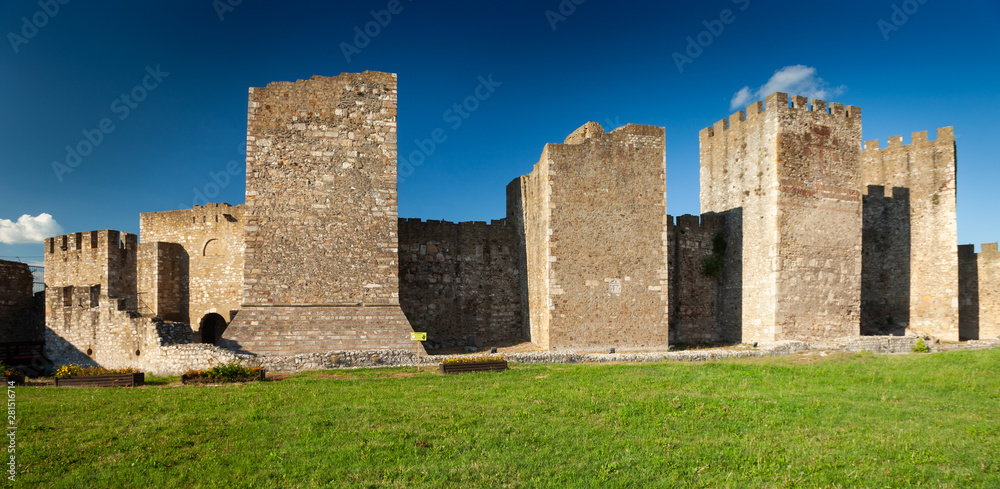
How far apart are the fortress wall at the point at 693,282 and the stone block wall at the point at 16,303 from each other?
963 inches

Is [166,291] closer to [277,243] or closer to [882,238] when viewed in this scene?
[277,243]

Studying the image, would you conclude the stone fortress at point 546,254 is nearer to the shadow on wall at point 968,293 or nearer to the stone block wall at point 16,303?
the shadow on wall at point 968,293

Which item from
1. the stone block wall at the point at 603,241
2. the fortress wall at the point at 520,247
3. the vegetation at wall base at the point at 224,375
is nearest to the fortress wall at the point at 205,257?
the vegetation at wall base at the point at 224,375

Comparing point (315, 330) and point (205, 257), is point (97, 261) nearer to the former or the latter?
point (205, 257)

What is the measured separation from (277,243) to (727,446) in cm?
1374

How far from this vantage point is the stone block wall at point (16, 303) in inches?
798

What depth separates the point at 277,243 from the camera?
1677 centimetres

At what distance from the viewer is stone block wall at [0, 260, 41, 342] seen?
66.5 feet

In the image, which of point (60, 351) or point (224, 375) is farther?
point (60, 351)

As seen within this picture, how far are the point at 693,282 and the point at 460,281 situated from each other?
9.37m

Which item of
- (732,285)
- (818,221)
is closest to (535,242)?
(732,285)

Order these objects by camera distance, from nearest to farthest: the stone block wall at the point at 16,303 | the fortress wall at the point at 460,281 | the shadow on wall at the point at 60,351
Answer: the shadow on wall at the point at 60,351 → the stone block wall at the point at 16,303 → the fortress wall at the point at 460,281

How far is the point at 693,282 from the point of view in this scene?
22.5 meters

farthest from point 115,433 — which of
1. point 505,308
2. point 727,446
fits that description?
point 505,308
